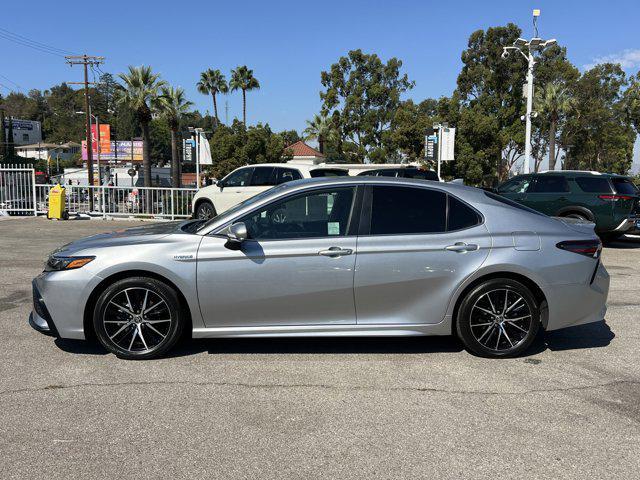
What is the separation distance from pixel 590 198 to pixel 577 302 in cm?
801

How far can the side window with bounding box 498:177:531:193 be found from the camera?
12699 mm

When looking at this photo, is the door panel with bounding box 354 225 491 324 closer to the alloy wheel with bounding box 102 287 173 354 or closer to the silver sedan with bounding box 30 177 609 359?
the silver sedan with bounding box 30 177 609 359

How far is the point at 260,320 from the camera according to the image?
15.1 ft

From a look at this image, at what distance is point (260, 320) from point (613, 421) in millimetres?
2753

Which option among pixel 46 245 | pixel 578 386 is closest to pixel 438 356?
pixel 578 386

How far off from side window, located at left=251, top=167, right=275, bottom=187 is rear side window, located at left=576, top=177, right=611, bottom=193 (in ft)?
24.0

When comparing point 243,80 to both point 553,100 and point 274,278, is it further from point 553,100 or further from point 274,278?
point 274,278

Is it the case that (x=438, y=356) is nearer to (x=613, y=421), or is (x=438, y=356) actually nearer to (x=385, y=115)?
(x=613, y=421)

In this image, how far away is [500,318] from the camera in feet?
15.5

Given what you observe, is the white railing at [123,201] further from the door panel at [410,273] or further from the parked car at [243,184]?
the door panel at [410,273]

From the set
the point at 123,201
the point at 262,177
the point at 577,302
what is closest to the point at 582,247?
the point at 577,302

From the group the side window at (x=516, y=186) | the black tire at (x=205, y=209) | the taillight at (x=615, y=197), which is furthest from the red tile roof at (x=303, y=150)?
the taillight at (x=615, y=197)

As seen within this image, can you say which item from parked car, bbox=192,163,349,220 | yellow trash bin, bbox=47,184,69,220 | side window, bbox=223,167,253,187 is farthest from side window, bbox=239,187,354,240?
yellow trash bin, bbox=47,184,69,220

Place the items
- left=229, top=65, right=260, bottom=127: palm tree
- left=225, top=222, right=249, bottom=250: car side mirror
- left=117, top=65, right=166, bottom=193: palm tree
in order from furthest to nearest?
left=229, top=65, right=260, bottom=127: palm tree → left=117, top=65, right=166, bottom=193: palm tree → left=225, top=222, right=249, bottom=250: car side mirror
